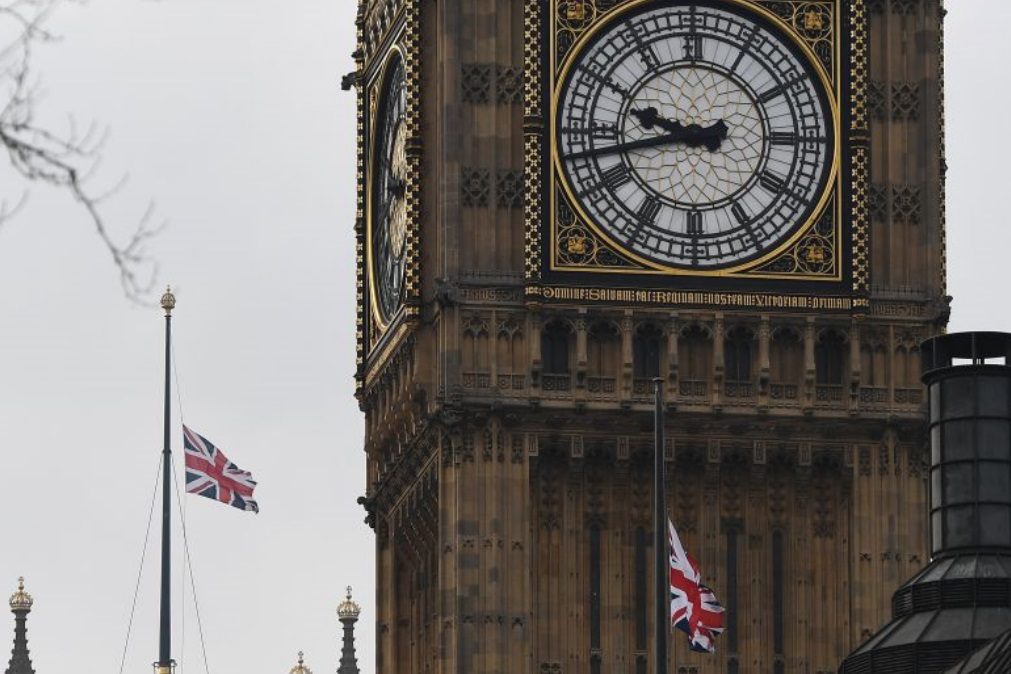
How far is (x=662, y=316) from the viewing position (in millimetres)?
67250

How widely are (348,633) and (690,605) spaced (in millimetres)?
39408

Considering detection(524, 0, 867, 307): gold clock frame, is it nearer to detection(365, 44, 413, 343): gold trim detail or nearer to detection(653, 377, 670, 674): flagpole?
detection(365, 44, 413, 343): gold trim detail

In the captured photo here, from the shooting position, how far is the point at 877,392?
67.9 metres

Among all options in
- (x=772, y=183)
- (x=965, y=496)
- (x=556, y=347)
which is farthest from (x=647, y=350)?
(x=965, y=496)

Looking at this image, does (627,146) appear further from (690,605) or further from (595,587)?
(690,605)

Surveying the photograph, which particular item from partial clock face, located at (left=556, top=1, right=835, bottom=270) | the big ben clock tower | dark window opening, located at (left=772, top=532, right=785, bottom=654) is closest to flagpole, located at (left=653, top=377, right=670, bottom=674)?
the big ben clock tower

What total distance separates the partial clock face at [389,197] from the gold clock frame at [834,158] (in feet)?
10.1

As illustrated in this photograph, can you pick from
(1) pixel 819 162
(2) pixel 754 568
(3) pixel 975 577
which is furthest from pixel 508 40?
(3) pixel 975 577

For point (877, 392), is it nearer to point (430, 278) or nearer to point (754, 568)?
point (754, 568)

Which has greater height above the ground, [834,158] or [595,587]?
[834,158]

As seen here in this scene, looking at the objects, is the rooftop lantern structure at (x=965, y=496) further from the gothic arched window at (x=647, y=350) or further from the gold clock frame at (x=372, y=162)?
the gold clock frame at (x=372, y=162)

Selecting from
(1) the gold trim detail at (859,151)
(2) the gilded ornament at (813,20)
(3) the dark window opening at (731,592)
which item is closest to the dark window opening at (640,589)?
(3) the dark window opening at (731,592)

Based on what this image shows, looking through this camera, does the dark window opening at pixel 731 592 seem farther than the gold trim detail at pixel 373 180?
No

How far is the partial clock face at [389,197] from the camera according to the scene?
230 ft
